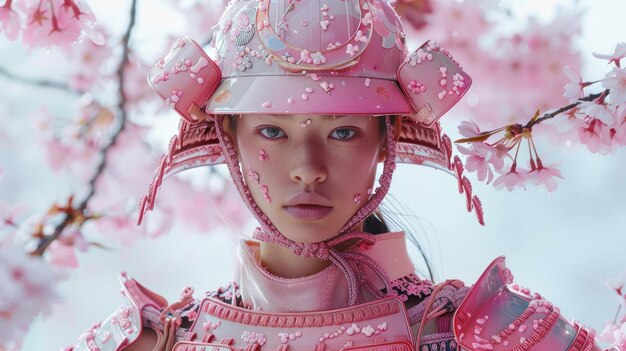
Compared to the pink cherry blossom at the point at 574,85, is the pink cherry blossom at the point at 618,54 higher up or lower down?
higher up

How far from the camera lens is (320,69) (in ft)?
6.55

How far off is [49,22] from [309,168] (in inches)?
39.3

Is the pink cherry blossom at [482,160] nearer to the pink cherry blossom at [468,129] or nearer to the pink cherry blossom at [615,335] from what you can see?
the pink cherry blossom at [468,129]

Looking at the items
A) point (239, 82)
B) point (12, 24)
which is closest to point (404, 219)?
point (239, 82)

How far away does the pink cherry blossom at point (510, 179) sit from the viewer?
2246mm

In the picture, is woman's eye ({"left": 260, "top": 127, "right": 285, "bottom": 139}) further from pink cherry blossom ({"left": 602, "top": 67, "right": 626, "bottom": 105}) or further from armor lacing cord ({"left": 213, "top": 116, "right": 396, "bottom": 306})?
pink cherry blossom ({"left": 602, "top": 67, "right": 626, "bottom": 105})

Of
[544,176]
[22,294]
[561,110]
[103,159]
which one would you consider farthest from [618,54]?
[103,159]

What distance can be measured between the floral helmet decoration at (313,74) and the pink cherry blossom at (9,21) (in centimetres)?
66

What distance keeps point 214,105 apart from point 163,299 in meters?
0.57

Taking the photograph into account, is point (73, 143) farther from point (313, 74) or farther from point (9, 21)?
point (313, 74)

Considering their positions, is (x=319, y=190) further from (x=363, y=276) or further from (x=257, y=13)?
(x=257, y=13)

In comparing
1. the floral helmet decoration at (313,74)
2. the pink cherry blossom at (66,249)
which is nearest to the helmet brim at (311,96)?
the floral helmet decoration at (313,74)

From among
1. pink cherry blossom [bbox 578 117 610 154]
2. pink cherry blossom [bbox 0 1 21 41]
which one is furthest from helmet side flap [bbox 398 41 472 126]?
pink cherry blossom [bbox 0 1 21 41]

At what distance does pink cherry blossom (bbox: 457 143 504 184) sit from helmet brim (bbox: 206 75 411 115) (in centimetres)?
23
